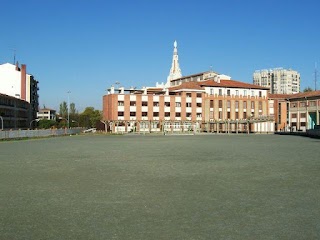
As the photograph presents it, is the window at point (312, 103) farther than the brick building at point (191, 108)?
Yes

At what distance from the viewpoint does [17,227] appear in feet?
25.2

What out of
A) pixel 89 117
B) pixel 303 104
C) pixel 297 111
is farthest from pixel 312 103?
pixel 89 117

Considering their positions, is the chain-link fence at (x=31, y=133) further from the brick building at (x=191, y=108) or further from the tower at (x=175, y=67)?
the tower at (x=175, y=67)

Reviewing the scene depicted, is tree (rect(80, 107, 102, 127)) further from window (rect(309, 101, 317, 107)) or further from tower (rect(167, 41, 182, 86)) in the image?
window (rect(309, 101, 317, 107))

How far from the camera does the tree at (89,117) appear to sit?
486ft

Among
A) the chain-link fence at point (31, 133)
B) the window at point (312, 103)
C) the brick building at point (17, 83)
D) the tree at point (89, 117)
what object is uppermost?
the brick building at point (17, 83)

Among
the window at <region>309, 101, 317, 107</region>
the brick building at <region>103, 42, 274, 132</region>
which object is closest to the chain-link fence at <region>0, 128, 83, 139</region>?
the brick building at <region>103, 42, 274, 132</region>

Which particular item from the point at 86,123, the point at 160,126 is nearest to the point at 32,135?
the point at 160,126

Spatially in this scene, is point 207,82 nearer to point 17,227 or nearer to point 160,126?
point 160,126

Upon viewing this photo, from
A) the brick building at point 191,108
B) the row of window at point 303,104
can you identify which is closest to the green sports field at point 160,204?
the brick building at point 191,108

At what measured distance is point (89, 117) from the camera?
153000mm

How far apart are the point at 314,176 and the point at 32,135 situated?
5516 cm

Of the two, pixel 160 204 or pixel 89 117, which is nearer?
pixel 160 204

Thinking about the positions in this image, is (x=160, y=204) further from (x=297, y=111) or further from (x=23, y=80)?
(x=297, y=111)
